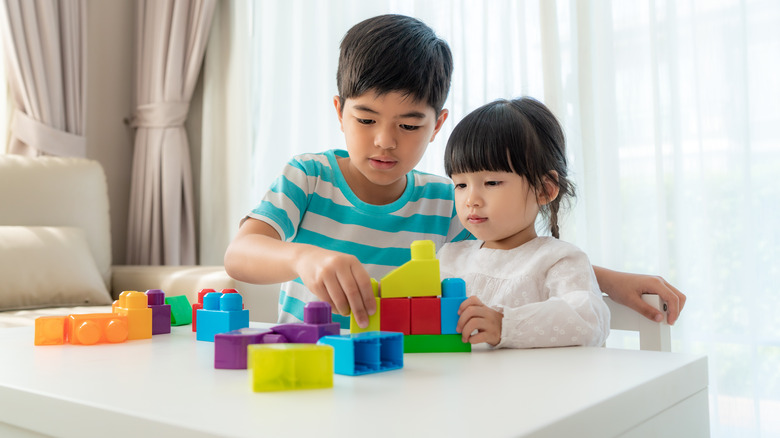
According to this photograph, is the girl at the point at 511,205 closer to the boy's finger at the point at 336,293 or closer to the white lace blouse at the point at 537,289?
the white lace blouse at the point at 537,289

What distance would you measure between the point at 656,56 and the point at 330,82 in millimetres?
1294

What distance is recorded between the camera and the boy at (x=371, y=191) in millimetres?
912

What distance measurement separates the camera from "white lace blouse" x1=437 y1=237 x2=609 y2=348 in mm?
708

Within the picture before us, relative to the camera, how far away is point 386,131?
3.43ft

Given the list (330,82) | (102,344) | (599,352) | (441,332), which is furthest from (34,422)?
(330,82)

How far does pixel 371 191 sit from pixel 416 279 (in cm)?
63

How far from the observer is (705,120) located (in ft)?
5.76

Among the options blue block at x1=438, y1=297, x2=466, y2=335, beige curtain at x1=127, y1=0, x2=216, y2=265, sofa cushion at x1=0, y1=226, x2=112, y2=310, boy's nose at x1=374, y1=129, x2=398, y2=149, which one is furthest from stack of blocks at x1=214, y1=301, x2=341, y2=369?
beige curtain at x1=127, y1=0, x2=216, y2=265

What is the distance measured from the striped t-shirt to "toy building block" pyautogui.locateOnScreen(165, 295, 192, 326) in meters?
0.29

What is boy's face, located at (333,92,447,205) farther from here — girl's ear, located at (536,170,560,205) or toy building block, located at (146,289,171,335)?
toy building block, located at (146,289,171,335)

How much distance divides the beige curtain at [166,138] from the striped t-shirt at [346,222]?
187cm

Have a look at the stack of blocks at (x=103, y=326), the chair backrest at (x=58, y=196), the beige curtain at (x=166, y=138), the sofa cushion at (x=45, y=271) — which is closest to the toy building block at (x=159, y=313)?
the stack of blocks at (x=103, y=326)

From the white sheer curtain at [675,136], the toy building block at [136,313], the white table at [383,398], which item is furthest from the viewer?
the white sheer curtain at [675,136]

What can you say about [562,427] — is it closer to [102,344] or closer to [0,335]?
[102,344]
